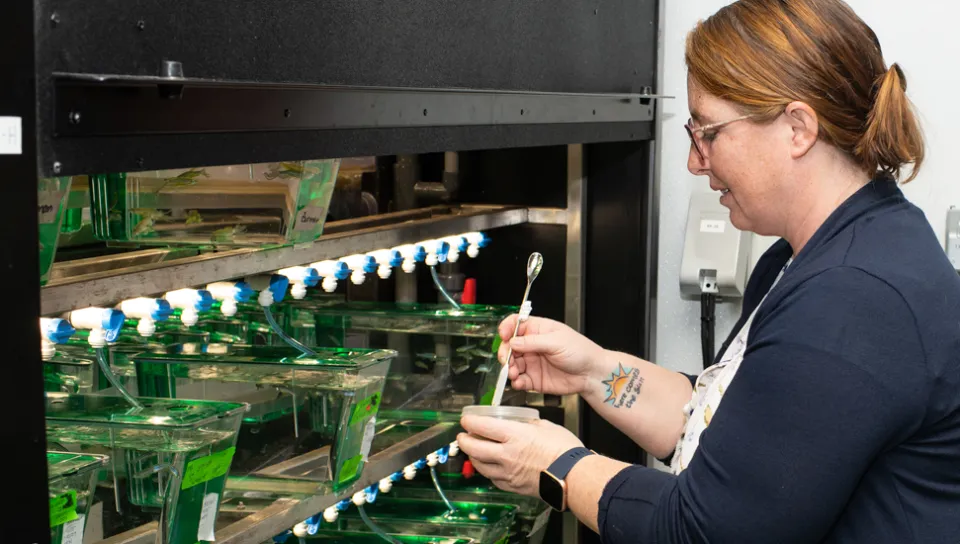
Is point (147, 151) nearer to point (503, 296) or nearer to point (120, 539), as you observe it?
point (120, 539)

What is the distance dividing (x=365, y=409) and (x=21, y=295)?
963 mm

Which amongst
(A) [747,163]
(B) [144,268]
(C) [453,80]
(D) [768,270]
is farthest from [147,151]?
(D) [768,270]

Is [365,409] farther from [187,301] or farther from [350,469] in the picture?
[187,301]

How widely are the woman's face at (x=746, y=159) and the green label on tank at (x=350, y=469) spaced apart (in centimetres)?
80

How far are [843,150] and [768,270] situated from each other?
0.38 metres

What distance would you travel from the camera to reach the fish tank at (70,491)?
1.28 metres

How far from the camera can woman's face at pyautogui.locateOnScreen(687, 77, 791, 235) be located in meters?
1.51

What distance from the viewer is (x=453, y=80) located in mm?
1710

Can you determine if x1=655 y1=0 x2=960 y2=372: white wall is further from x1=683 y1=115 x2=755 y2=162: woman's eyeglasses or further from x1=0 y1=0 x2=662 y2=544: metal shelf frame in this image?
x1=683 y1=115 x2=755 y2=162: woman's eyeglasses

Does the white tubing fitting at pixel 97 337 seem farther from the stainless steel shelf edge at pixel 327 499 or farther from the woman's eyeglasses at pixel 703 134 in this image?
the woman's eyeglasses at pixel 703 134

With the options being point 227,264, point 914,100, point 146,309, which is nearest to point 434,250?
point 227,264

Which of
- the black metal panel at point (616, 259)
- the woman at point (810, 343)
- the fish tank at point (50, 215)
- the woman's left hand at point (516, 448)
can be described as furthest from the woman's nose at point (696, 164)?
the black metal panel at point (616, 259)

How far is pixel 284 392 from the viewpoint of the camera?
1.78m

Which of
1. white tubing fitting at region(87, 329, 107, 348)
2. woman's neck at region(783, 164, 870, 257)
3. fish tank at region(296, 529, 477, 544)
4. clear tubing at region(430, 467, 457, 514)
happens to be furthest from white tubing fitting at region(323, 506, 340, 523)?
woman's neck at region(783, 164, 870, 257)
